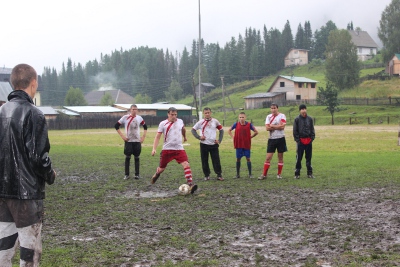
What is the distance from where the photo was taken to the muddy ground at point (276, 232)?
6691 millimetres

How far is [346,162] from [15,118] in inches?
676

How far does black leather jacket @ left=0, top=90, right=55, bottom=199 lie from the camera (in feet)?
16.2

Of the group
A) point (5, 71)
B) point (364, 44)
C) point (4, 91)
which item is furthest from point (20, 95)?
point (364, 44)

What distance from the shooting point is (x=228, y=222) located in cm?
911

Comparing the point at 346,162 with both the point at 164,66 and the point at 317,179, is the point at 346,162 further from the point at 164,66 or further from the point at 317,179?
the point at 164,66

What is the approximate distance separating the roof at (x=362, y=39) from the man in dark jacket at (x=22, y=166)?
180289 mm

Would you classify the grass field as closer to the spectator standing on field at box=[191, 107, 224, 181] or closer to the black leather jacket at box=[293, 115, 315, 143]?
the spectator standing on field at box=[191, 107, 224, 181]

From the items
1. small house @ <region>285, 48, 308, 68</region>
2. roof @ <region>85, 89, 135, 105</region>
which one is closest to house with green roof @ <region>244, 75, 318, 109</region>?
roof @ <region>85, 89, 135, 105</region>

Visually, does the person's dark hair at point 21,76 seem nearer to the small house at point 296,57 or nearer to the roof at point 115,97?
the roof at point 115,97

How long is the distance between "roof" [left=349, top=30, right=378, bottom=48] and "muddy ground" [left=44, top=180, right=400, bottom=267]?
6847 inches

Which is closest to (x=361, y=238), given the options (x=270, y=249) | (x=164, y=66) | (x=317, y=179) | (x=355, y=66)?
(x=270, y=249)

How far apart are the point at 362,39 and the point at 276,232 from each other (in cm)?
18251

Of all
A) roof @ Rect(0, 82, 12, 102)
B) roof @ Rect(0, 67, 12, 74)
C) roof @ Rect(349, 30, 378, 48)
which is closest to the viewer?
roof @ Rect(0, 82, 12, 102)

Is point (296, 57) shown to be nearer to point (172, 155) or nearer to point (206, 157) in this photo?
point (206, 157)
